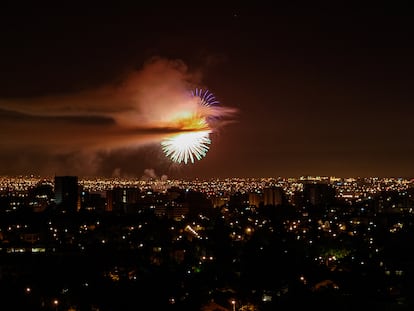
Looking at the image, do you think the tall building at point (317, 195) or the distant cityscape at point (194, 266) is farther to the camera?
the tall building at point (317, 195)

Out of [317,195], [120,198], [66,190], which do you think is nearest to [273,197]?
[317,195]

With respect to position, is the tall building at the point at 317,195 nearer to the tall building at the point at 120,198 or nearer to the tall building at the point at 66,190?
the tall building at the point at 120,198

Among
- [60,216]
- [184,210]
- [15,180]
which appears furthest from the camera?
[15,180]

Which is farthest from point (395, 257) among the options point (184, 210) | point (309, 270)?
point (184, 210)

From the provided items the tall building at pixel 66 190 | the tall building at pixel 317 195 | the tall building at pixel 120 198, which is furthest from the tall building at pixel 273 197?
the tall building at pixel 66 190

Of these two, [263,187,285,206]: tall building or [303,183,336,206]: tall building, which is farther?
[303,183,336,206]: tall building

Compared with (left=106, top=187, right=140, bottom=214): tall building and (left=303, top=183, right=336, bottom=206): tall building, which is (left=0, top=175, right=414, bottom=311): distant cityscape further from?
(left=303, top=183, right=336, bottom=206): tall building

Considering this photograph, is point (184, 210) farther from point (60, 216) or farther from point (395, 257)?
point (395, 257)

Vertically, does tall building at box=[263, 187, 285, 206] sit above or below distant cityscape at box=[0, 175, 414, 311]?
above

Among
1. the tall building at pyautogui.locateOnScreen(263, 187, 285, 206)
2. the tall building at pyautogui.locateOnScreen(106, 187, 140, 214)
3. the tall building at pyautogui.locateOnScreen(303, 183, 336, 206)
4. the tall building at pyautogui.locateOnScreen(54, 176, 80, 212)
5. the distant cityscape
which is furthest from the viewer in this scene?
the tall building at pyautogui.locateOnScreen(303, 183, 336, 206)

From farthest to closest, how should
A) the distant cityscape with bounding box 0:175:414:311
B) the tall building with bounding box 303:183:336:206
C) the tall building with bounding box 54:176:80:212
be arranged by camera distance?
the tall building with bounding box 303:183:336:206 < the tall building with bounding box 54:176:80:212 < the distant cityscape with bounding box 0:175:414:311

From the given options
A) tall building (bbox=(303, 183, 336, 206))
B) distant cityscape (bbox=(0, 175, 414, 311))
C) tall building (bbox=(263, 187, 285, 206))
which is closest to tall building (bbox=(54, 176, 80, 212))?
distant cityscape (bbox=(0, 175, 414, 311))
